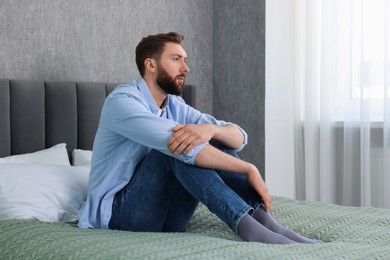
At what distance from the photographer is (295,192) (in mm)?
4039

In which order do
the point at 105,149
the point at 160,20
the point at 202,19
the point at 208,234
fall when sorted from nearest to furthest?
the point at 208,234 < the point at 105,149 < the point at 160,20 < the point at 202,19

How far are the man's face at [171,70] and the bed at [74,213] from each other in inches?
19.6

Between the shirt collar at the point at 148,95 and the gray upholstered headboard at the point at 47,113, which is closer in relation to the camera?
the shirt collar at the point at 148,95

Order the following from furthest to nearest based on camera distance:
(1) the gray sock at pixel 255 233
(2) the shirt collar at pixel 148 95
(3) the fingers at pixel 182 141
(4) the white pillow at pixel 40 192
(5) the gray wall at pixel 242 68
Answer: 1. (5) the gray wall at pixel 242 68
2. (2) the shirt collar at pixel 148 95
3. (4) the white pillow at pixel 40 192
4. (3) the fingers at pixel 182 141
5. (1) the gray sock at pixel 255 233

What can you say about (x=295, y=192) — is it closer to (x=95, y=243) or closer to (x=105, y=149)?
(x=105, y=149)

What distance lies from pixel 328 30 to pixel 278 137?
0.74 m

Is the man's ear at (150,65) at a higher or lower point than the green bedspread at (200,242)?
higher

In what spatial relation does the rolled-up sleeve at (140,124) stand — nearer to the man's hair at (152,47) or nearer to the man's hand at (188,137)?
the man's hand at (188,137)

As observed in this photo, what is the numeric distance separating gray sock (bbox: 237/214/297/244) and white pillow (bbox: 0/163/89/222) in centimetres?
74

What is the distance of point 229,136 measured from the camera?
2262mm

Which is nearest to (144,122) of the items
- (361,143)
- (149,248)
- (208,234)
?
(208,234)

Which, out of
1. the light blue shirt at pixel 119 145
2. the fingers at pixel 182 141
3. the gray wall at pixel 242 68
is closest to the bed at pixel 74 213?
the light blue shirt at pixel 119 145

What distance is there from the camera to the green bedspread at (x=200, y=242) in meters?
1.62

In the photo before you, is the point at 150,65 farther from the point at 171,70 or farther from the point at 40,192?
the point at 40,192
